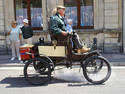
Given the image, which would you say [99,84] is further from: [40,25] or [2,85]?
[40,25]

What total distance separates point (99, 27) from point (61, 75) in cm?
501

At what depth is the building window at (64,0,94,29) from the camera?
11711 mm

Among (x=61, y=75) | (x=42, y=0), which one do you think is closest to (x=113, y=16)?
(x=42, y=0)

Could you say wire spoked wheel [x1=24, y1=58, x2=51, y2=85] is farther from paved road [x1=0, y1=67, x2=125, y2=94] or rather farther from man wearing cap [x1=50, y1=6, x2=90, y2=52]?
man wearing cap [x1=50, y1=6, x2=90, y2=52]

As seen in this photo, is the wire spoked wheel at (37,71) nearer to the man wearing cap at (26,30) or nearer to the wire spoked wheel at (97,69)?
the wire spoked wheel at (97,69)

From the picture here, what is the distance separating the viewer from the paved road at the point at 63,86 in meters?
5.50

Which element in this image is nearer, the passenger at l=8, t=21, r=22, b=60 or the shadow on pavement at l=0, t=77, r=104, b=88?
the shadow on pavement at l=0, t=77, r=104, b=88

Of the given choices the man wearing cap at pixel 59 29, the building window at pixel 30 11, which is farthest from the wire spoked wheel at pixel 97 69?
the building window at pixel 30 11

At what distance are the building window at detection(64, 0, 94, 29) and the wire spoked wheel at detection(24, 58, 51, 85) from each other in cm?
565

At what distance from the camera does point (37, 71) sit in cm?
648

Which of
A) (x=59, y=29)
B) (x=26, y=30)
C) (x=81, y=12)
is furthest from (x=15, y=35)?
(x=59, y=29)

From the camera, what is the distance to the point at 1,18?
37.4 feet

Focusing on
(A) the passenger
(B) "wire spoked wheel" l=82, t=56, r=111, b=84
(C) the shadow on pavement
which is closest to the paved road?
(C) the shadow on pavement

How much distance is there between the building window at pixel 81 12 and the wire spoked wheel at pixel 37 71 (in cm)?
565
